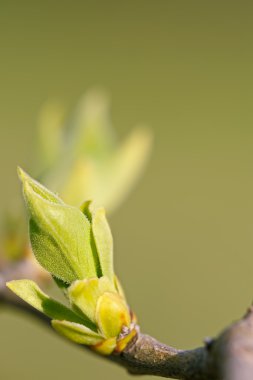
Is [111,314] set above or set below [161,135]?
above

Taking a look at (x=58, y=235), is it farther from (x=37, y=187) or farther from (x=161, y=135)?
(x=161, y=135)

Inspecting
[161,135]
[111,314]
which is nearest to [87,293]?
[111,314]

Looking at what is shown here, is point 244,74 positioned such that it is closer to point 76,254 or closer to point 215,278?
point 215,278

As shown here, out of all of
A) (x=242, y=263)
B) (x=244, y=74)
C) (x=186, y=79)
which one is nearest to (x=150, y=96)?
(x=186, y=79)

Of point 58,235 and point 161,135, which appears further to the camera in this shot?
point 161,135

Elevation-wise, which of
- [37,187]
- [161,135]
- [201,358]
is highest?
[37,187]

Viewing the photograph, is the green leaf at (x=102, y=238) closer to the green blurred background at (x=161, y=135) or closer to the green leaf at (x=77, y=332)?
the green leaf at (x=77, y=332)
